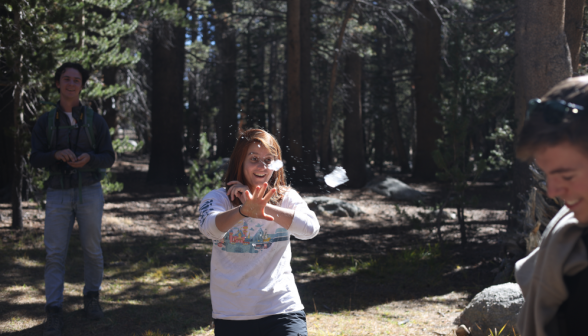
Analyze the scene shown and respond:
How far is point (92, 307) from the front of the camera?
4.48m

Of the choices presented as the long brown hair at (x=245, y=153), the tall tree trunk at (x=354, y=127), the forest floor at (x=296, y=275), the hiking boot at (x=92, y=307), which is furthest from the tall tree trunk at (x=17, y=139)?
the tall tree trunk at (x=354, y=127)

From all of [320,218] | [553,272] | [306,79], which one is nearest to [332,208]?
[320,218]

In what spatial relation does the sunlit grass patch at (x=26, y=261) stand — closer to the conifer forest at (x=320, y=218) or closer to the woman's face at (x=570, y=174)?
the conifer forest at (x=320, y=218)

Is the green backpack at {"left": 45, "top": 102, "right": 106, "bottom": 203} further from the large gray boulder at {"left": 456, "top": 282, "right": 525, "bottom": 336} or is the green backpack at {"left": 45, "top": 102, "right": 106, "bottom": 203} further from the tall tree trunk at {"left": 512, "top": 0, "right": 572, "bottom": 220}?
the tall tree trunk at {"left": 512, "top": 0, "right": 572, "bottom": 220}

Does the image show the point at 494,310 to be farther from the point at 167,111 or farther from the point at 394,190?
the point at 167,111

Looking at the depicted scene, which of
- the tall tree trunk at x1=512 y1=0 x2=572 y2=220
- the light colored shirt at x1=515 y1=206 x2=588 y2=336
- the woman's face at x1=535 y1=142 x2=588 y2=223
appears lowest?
the light colored shirt at x1=515 y1=206 x2=588 y2=336

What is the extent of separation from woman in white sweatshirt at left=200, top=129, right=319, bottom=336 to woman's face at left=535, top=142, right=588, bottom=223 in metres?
1.24

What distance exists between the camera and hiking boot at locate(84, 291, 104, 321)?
4.47 metres

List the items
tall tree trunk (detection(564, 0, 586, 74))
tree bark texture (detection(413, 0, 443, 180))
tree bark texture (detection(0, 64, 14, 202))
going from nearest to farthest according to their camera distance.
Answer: tall tree trunk (detection(564, 0, 586, 74)) < tree bark texture (detection(0, 64, 14, 202)) < tree bark texture (detection(413, 0, 443, 180))

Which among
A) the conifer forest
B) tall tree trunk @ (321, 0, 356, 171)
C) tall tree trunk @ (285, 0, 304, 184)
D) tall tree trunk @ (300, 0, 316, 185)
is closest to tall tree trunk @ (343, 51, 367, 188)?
tall tree trunk @ (321, 0, 356, 171)

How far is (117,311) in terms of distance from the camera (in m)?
4.89

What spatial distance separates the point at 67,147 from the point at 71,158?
1.03 feet

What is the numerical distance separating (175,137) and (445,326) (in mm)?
11038

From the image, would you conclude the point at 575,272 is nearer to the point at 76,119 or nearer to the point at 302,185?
the point at 76,119
